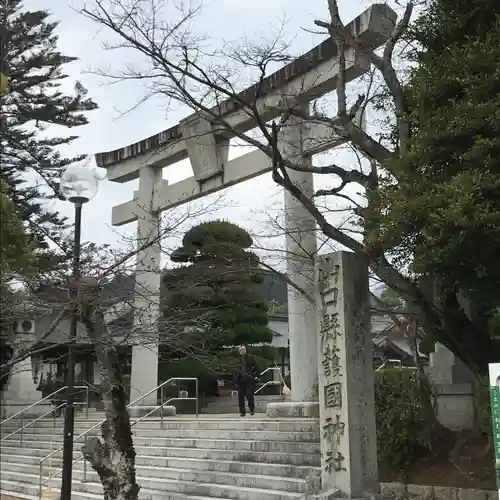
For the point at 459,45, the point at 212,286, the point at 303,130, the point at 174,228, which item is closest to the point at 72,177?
the point at 174,228

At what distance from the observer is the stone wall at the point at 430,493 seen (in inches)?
295

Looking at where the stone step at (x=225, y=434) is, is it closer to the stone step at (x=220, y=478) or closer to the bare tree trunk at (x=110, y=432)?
the stone step at (x=220, y=478)

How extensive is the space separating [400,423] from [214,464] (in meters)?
3.24

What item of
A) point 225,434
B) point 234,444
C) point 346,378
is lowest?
point 234,444

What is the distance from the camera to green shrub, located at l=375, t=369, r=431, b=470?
8750 millimetres

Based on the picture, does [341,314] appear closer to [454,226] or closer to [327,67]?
[454,226]

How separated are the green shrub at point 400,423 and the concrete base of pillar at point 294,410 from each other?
2.99m

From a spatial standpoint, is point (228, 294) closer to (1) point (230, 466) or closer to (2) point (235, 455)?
(2) point (235, 455)

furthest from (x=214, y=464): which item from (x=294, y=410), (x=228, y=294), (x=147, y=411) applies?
(x=228, y=294)

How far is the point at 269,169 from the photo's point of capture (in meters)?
14.2

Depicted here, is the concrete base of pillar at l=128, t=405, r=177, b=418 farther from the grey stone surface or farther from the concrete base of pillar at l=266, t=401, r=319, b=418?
the concrete base of pillar at l=266, t=401, r=319, b=418

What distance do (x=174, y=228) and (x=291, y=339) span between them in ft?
15.7

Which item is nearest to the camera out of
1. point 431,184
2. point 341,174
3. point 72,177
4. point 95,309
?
point 431,184

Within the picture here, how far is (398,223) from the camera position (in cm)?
700
